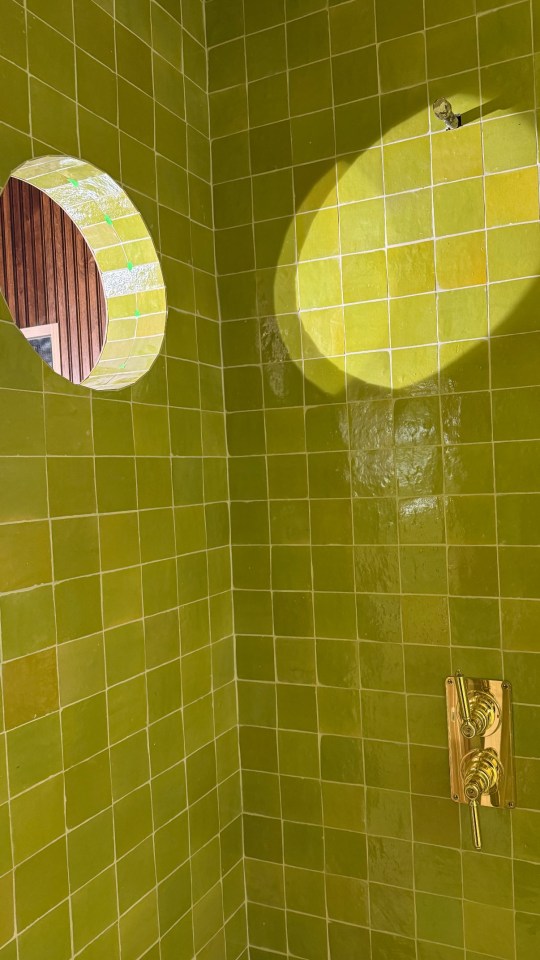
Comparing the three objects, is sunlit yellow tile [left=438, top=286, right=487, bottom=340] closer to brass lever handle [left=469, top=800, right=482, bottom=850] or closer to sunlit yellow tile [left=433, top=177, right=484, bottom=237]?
sunlit yellow tile [left=433, top=177, right=484, bottom=237]

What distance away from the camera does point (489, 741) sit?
1.77 meters

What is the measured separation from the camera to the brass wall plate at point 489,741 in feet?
5.75

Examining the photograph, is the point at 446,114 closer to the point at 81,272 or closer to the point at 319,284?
the point at 319,284

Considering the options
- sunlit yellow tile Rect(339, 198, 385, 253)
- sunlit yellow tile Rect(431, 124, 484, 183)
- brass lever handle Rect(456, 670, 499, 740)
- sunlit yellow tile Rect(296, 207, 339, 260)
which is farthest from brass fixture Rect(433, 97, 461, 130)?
brass lever handle Rect(456, 670, 499, 740)

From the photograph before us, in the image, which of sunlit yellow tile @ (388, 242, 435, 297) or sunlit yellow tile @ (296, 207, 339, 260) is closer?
sunlit yellow tile @ (388, 242, 435, 297)

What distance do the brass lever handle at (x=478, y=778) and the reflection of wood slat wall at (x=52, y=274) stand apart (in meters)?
1.88

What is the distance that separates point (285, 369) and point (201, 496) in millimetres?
418

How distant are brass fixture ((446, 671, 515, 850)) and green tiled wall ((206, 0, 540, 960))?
35 mm

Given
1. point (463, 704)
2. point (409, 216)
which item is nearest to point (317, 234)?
point (409, 216)

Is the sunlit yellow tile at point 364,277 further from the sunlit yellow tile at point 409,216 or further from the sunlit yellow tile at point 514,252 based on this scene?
the sunlit yellow tile at point 514,252

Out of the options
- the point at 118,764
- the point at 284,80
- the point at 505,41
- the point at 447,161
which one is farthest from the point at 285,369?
the point at 118,764

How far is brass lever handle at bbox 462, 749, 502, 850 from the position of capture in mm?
1685

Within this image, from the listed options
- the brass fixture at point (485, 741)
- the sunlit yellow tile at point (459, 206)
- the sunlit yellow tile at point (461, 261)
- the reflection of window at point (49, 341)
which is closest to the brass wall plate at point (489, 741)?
the brass fixture at point (485, 741)

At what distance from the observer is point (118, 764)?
5.25 ft
